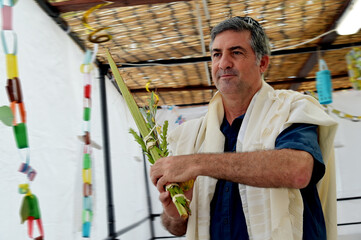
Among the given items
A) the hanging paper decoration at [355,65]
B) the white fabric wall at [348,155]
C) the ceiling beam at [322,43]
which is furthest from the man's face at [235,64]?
the white fabric wall at [348,155]

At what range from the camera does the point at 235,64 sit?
1.39 m

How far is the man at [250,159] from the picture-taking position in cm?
99

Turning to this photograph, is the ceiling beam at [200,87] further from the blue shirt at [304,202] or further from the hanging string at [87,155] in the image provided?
the blue shirt at [304,202]

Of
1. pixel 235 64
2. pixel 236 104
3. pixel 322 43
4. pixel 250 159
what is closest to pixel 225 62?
pixel 235 64

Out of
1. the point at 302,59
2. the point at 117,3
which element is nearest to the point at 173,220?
the point at 117,3

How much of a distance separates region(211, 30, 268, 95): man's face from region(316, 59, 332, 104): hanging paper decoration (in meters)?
1.66

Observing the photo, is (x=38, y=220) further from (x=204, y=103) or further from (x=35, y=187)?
(x=204, y=103)

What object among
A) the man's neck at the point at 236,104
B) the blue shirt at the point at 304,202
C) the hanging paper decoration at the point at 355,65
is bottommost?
the blue shirt at the point at 304,202

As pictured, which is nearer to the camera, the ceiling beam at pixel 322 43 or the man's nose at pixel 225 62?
the man's nose at pixel 225 62

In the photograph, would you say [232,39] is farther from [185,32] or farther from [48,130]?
[185,32]

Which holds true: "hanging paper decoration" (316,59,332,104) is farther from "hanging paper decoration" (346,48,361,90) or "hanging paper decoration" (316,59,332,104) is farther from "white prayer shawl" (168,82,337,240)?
"white prayer shawl" (168,82,337,240)

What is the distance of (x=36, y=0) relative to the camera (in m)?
1.62

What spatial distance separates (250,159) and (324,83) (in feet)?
7.24

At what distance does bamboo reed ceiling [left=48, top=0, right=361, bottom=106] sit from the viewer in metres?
2.09
